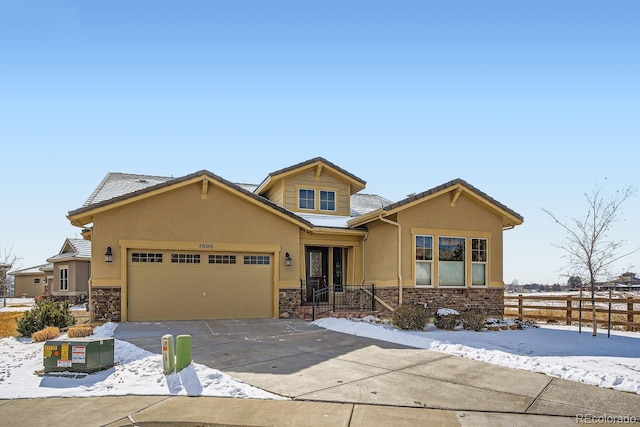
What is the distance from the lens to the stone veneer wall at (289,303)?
1703 centimetres

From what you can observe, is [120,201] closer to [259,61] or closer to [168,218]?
[168,218]

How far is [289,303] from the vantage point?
17156 millimetres

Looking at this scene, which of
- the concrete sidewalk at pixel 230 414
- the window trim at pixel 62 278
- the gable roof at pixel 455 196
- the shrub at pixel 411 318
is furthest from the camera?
the window trim at pixel 62 278

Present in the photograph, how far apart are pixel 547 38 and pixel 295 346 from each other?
35.4 feet

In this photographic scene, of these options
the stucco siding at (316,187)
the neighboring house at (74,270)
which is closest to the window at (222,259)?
the stucco siding at (316,187)

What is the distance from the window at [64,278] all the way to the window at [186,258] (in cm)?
1926

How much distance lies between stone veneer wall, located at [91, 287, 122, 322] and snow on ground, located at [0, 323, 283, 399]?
503 centimetres

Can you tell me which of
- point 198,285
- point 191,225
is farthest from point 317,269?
point 191,225

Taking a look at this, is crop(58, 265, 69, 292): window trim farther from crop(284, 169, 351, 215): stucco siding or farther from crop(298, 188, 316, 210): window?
crop(298, 188, 316, 210): window

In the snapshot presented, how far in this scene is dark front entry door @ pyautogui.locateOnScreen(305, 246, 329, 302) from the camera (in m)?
19.5

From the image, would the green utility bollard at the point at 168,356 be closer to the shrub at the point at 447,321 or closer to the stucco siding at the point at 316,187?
the shrub at the point at 447,321

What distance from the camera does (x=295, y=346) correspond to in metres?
11.5

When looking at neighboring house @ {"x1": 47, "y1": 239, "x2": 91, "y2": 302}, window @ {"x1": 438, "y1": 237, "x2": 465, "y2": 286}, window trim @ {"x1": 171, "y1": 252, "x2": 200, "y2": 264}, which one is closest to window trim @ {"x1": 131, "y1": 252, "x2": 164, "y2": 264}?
window trim @ {"x1": 171, "y1": 252, "x2": 200, "y2": 264}

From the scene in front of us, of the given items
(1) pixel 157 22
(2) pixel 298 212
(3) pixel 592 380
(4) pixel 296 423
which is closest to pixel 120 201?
(1) pixel 157 22
